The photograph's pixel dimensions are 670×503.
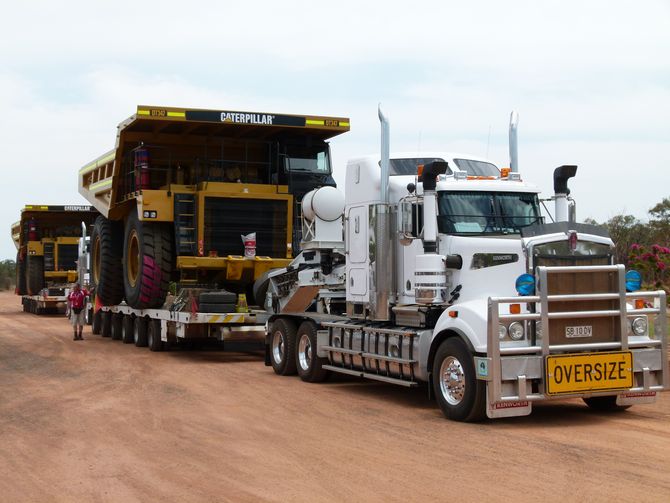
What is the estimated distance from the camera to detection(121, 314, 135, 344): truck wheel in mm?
22180

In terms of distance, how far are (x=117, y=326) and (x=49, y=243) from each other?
52.8 ft

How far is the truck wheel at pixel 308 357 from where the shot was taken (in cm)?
1420

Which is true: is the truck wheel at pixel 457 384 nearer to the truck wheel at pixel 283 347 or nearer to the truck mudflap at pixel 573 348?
the truck mudflap at pixel 573 348

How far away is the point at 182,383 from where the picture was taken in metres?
14.5

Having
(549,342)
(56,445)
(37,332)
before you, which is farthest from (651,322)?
(37,332)

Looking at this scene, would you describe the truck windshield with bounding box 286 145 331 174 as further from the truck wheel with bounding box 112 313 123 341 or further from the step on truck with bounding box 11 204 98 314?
the step on truck with bounding box 11 204 98 314

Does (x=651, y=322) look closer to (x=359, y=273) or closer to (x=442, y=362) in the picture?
(x=442, y=362)

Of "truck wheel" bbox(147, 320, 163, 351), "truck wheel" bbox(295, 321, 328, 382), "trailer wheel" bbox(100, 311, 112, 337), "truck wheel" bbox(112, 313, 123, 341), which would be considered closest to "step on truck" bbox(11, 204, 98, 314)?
"trailer wheel" bbox(100, 311, 112, 337)

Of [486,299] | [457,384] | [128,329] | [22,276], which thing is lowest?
[457,384]

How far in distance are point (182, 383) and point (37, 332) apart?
46.0ft

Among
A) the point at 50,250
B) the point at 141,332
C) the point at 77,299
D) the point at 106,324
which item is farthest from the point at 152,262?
the point at 50,250

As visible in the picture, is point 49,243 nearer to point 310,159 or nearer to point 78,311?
point 78,311

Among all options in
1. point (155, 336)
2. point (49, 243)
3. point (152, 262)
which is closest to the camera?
point (152, 262)

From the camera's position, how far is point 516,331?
998 cm
